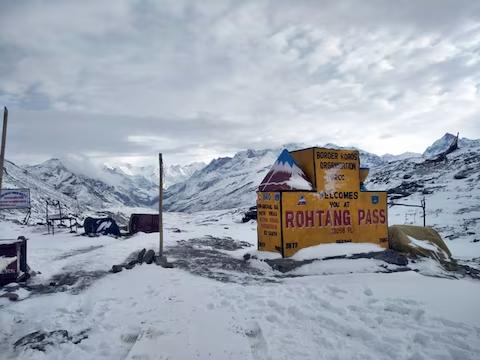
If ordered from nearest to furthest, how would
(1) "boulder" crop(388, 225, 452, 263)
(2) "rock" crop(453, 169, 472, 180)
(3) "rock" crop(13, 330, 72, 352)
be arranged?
(3) "rock" crop(13, 330, 72, 352) → (1) "boulder" crop(388, 225, 452, 263) → (2) "rock" crop(453, 169, 472, 180)

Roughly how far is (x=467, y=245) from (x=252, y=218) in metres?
33.3

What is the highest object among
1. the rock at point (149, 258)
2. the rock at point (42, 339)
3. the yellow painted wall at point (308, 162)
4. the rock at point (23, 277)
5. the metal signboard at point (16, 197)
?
the yellow painted wall at point (308, 162)

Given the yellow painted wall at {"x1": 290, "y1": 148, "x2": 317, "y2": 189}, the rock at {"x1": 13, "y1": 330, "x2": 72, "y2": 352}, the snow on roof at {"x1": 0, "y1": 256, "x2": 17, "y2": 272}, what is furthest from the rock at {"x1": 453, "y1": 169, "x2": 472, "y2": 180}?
the rock at {"x1": 13, "y1": 330, "x2": 72, "y2": 352}

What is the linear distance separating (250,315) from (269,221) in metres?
7.20

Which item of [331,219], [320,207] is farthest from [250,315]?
[331,219]

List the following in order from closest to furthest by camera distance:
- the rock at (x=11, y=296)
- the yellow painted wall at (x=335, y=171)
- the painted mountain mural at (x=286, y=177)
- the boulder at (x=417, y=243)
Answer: the rock at (x=11, y=296), the painted mountain mural at (x=286, y=177), the yellow painted wall at (x=335, y=171), the boulder at (x=417, y=243)

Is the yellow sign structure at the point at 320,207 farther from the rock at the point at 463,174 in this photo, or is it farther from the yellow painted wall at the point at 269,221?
the rock at the point at 463,174

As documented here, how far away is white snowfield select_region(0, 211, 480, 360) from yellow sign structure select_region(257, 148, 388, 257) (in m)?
1.87

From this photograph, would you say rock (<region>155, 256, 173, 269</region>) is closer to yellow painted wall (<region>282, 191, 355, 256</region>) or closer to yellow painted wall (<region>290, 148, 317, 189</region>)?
yellow painted wall (<region>282, 191, 355, 256</region>)

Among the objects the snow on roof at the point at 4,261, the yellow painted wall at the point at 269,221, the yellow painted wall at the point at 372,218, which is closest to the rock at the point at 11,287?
the snow on roof at the point at 4,261

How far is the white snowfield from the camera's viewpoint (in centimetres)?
640

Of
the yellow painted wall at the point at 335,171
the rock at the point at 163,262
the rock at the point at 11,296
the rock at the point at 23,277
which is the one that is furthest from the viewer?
the yellow painted wall at the point at 335,171

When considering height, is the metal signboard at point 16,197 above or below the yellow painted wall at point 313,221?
above

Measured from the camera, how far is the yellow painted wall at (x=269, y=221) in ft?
47.9
